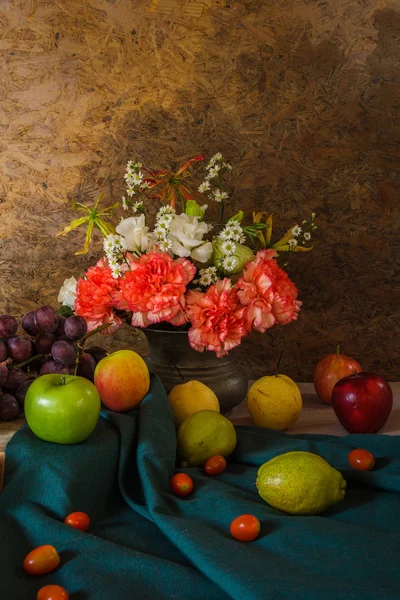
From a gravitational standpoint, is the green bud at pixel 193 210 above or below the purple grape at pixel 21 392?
above

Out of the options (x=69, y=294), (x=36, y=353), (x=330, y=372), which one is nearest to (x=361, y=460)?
(x=330, y=372)

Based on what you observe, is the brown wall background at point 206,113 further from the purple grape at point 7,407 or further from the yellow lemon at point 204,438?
the yellow lemon at point 204,438

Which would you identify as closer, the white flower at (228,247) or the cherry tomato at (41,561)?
the cherry tomato at (41,561)

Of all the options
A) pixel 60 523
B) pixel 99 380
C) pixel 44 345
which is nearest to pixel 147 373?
pixel 99 380

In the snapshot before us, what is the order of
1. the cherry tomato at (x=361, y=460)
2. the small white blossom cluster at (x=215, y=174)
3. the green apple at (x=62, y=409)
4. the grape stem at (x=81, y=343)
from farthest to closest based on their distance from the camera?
the small white blossom cluster at (x=215, y=174), the grape stem at (x=81, y=343), the cherry tomato at (x=361, y=460), the green apple at (x=62, y=409)

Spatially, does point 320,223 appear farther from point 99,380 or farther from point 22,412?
point 22,412

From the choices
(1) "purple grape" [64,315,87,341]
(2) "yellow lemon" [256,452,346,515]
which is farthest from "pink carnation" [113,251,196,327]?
(2) "yellow lemon" [256,452,346,515]

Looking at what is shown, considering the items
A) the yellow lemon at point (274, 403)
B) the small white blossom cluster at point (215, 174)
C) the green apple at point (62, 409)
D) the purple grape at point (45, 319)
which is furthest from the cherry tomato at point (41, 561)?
the small white blossom cluster at point (215, 174)

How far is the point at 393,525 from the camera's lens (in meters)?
1.04

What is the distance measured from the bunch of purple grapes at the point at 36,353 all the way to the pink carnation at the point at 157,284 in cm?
13

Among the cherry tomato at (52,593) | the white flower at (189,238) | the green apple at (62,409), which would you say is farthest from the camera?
the white flower at (189,238)

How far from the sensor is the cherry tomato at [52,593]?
0.81 metres

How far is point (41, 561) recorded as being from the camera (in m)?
0.88

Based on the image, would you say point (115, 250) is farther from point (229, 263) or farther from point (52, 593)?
point (52, 593)
